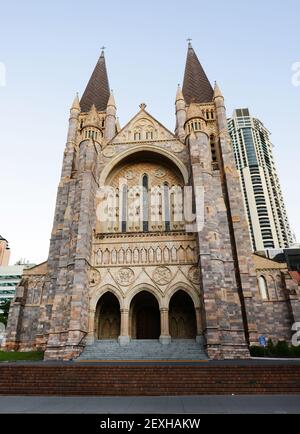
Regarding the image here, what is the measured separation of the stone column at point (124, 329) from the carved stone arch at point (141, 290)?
427 millimetres

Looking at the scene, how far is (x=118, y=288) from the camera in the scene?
69.3ft

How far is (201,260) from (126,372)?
988cm

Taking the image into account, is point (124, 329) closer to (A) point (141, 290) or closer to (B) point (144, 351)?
(B) point (144, 351)

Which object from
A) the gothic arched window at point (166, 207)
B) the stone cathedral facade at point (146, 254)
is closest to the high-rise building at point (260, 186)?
the stone cathedral facade at point (146, 254)

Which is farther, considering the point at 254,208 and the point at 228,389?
Result: the point at 254,208

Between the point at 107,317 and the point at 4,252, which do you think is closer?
the point at 107,317

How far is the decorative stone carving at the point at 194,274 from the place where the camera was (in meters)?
20.8

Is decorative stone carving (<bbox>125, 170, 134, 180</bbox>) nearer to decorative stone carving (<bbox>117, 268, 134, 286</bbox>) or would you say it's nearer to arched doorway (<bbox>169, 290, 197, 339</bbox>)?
decorative stone carving (<bbox>117, 268, 134, 286</bbox>)

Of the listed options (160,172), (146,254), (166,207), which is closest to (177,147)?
(160,172)

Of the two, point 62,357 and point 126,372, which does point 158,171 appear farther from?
point 126,372

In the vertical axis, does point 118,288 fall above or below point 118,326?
above

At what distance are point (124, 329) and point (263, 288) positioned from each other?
11118 millimetres

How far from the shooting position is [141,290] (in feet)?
69.1
